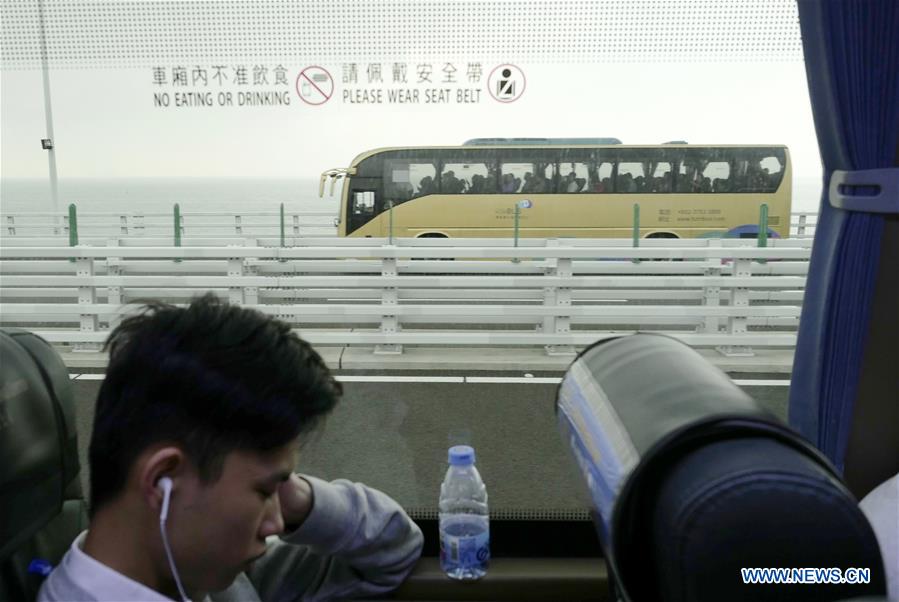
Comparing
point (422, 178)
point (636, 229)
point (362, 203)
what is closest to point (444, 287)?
point (362, 203)

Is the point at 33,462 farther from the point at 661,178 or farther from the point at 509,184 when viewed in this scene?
the point at 509,184

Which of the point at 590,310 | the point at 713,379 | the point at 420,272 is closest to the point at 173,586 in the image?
the point at 713,379

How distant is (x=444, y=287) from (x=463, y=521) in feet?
11.1

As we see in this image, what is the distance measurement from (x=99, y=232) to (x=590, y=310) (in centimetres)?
301

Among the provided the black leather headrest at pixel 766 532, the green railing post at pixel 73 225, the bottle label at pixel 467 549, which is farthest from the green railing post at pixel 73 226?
the black leather headrest at pixel 766 532

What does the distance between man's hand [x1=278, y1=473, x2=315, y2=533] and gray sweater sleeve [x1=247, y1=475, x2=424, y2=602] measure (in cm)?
7

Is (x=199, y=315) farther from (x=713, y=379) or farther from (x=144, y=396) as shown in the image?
(x=713, y=379)

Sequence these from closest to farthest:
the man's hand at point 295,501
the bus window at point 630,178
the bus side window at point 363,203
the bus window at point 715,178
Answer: the man's hand at point 295,501 → the bus side window at point 363,203 → the bus window at point 715,178 → the bus window at point 630,178

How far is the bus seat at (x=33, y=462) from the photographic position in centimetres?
112

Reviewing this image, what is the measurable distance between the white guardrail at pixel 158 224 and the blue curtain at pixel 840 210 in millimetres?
795

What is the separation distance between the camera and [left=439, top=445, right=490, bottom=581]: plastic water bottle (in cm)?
177

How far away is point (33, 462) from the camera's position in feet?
3.80

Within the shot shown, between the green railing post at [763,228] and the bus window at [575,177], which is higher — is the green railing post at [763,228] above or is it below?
below

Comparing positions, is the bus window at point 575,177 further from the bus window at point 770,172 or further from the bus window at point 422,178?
the bus window at point 770,172
